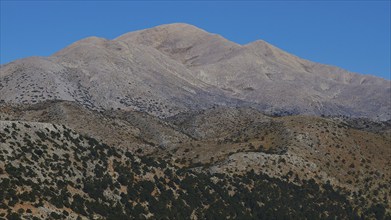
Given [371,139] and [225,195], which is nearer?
[225,195]

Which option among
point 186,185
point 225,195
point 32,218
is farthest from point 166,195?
point 32,218

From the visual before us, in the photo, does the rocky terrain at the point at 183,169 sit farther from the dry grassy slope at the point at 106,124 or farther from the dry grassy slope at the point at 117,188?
the dry grassy slope at the point at 106,124

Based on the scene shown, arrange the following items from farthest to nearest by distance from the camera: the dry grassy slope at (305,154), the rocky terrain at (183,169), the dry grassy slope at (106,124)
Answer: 1. the dry grassy slope at (106,124)
2. the dry grassy slope at (305,154)
3. the rocky terrain at (183,169)

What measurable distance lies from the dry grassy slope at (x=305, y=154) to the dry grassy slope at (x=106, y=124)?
10322 millimetres

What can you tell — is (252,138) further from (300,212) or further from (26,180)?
(26,180)

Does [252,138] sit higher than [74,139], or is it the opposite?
[252,138]

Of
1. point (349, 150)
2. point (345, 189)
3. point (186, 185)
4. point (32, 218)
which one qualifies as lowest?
point (32, 218)

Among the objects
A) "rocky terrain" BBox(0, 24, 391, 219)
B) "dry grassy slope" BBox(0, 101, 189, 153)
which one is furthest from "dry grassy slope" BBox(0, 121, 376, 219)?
"dry grassy slope" BBox(0, 101, 189, 153)

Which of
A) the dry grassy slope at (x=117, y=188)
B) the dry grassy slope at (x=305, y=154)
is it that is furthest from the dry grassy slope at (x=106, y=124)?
the dry grassy slope at (x=117, y=188)

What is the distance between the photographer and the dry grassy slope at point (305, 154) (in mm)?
120975

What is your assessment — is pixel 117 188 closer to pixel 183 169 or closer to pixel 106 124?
pixel 183 169

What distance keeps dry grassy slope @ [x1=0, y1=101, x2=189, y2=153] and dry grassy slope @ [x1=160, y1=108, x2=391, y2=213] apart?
10.3m

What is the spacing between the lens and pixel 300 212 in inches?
4141

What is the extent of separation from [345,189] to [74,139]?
185 ft
